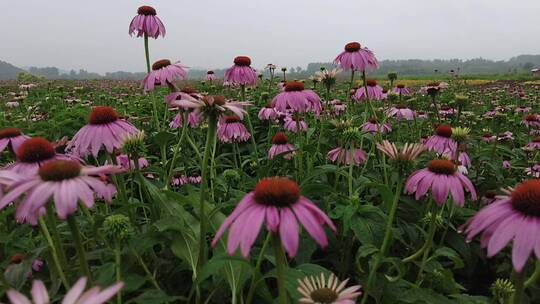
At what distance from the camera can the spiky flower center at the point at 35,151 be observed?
1294mm

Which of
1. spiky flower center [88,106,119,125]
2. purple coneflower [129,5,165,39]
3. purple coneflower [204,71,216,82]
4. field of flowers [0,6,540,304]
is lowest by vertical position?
field of flowers [0,6,540,304]

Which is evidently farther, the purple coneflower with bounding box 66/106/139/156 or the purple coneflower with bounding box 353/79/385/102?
the purple coneflower with bounding box 353/79/385/102

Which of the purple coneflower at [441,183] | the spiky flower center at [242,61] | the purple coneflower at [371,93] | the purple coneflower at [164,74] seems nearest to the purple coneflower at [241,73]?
the spiky flower center at [242,61]

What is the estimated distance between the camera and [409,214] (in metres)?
2.43

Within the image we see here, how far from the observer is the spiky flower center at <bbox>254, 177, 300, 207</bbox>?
0.97 m

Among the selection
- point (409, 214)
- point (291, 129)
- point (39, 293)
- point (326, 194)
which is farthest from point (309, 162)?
point (39, 293)

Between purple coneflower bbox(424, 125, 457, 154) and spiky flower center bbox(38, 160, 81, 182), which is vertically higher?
spiky flower center bbox(38, 160, 81, 182)

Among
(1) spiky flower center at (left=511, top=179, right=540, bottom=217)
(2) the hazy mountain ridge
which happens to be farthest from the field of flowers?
(2) the hazy mountain ridge

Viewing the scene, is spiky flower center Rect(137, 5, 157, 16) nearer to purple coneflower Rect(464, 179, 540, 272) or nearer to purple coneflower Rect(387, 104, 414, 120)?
purple coneflower Rect(387, 104, 414, 120)

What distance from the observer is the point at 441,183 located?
4.73ft

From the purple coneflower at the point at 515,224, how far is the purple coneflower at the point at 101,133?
1323 millimetres

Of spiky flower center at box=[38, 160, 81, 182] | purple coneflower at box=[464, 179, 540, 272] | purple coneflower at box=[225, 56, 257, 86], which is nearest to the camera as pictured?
purple coneflower at box=[464, 179, 540, 272]

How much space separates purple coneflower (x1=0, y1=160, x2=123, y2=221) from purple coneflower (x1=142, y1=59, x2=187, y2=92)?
1265 mm

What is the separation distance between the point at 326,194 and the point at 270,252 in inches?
28.4
